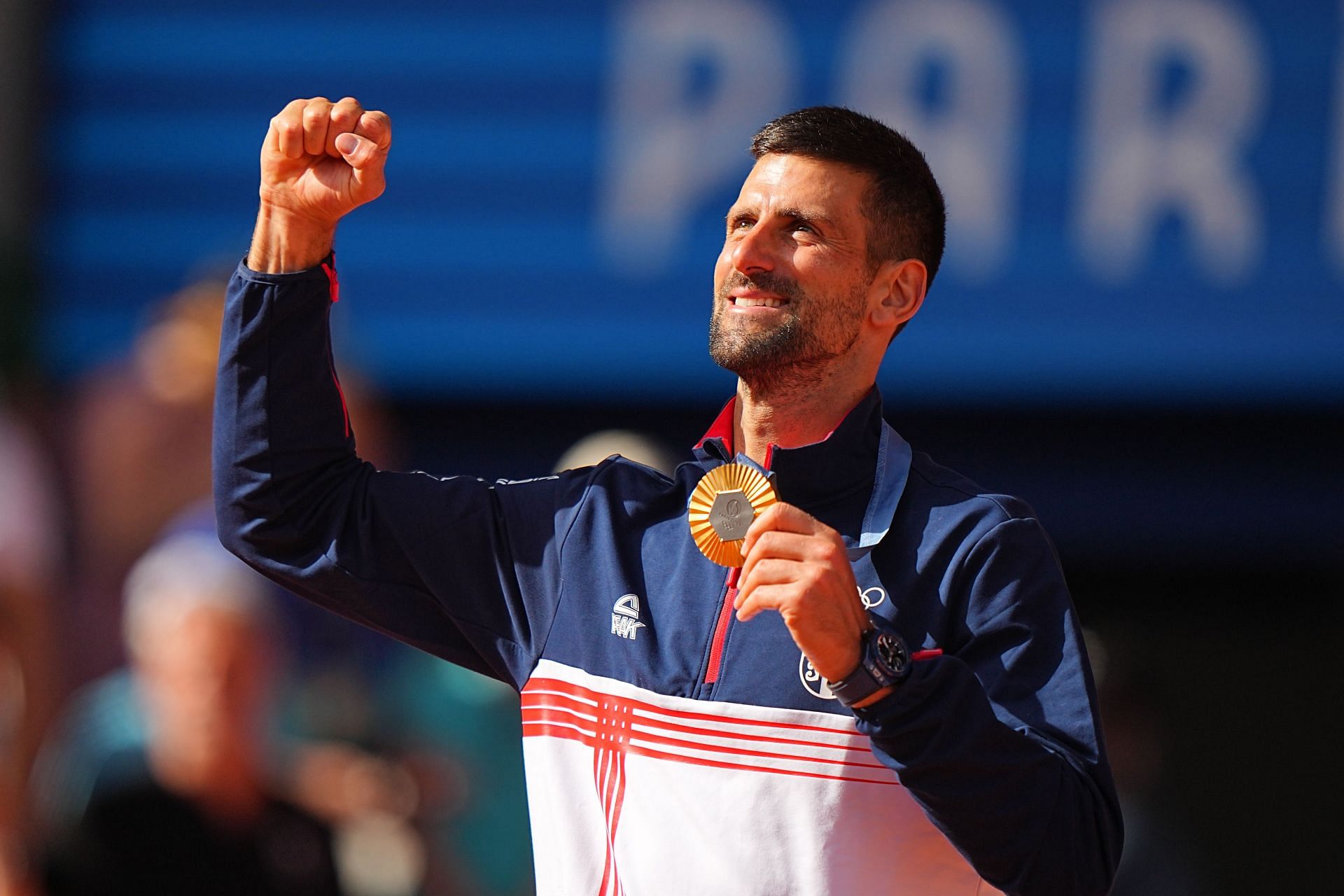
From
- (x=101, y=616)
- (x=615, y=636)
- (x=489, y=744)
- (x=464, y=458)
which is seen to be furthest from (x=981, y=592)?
(x=101, y=616)

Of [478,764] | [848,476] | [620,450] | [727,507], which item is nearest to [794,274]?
[848,476]

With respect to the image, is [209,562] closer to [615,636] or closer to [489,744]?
[489,744]

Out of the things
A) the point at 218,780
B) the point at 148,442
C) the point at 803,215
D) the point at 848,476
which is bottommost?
the point at 218,780

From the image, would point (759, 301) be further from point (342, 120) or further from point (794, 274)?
point (342, 120)

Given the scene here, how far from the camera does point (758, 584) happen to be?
7.15ft

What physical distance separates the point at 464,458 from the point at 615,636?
3729 mm

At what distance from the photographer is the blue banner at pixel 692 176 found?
19.6ft

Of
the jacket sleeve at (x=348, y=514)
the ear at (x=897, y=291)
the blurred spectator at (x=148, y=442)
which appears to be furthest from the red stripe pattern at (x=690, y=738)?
the blurred spectator at (x=148, y=442)

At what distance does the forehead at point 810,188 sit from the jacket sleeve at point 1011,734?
60cm

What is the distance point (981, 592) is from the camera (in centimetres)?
243

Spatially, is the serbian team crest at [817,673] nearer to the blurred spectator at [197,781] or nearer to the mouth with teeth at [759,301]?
the mouth with teeth at [759,301]

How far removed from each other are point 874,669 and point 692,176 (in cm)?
425

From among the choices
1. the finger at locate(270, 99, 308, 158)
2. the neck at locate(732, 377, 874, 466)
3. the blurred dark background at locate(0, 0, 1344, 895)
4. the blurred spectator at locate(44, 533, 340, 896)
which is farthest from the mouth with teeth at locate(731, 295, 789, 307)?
the blurred dark background at locate(0, 0, 1344, 895)

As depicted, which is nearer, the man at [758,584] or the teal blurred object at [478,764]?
the man at [758,584]
